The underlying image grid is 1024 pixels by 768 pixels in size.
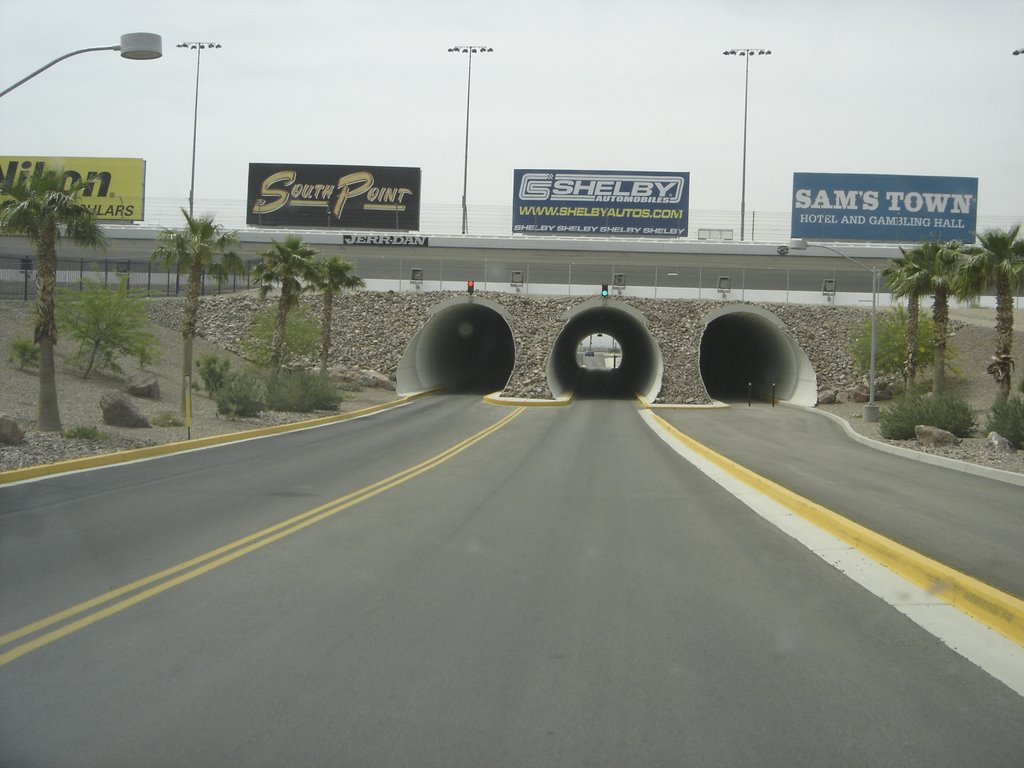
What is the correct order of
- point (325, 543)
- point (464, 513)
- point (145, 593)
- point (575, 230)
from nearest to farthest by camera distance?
point (145, 593), point (325, 543), point (464, 513), point (575, 230)

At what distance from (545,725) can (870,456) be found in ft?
68.5

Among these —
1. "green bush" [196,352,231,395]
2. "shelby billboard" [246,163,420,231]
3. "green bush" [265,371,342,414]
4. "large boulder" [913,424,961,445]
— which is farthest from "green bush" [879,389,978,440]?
"shelby billboard" [246,163,420,231]

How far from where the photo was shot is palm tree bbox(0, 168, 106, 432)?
19469 millimetres

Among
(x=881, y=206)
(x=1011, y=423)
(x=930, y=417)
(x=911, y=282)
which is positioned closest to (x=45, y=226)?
(x=1011, y=423)

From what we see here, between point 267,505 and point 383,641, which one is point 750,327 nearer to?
point 267,505

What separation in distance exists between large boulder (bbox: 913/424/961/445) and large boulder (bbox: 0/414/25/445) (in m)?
23.6

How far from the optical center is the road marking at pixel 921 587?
20.2ft

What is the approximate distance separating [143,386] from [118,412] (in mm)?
6837

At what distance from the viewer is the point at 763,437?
2809cm

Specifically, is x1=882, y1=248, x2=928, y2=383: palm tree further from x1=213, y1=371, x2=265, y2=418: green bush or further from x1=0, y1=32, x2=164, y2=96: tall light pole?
x1=0, y1=32, x2=164, y2=96: tall light pole

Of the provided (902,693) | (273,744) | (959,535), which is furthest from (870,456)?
(273,744)

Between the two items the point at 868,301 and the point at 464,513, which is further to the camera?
the point at 868,301

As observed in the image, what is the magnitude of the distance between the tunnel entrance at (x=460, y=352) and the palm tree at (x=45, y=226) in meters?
24.7

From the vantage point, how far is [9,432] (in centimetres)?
1705
